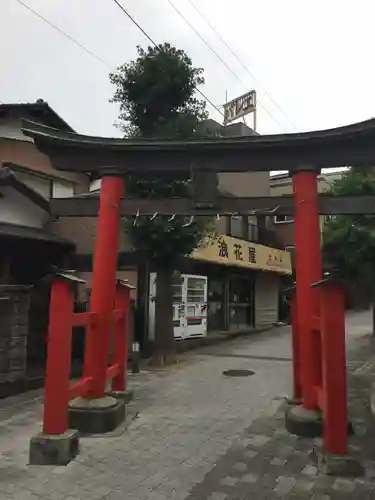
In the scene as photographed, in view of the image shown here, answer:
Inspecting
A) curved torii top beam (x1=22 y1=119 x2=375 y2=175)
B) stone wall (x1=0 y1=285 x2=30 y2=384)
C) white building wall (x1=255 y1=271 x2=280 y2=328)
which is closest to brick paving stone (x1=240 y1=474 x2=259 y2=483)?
curved torii top beam (x1=22 y1=119 x2=375 y2=175)

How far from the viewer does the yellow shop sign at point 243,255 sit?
15905mm

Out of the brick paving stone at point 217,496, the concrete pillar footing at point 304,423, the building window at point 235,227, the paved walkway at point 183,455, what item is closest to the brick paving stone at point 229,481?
the paved walkway at point 183,455

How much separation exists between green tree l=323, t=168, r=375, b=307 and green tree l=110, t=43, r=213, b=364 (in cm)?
404

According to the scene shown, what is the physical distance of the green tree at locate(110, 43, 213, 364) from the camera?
39.3 ft

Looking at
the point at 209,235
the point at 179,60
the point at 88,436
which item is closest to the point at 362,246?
the point at 209,235

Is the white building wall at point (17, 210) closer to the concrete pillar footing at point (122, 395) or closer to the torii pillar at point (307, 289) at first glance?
the concrete pillar footing at point (122, 395)

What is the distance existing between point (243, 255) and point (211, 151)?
11.8 m

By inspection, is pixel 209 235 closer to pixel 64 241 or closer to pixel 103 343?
pixel 64 241

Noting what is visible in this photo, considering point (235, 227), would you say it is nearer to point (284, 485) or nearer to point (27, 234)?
point (27, 234)

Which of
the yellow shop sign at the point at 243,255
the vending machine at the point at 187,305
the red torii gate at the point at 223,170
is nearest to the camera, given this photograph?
the red torii gate at the point at 223,170

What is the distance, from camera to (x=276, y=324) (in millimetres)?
24812

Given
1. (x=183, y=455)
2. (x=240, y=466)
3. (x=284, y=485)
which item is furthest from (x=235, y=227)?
(x=284, y=485)

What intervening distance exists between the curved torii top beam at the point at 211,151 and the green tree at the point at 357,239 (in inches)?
187

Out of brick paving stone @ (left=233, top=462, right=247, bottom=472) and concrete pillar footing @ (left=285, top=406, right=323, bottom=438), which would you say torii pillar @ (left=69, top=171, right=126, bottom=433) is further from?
concrete pillar footing @ (left=285, top=406, right=323, bottom=438)
